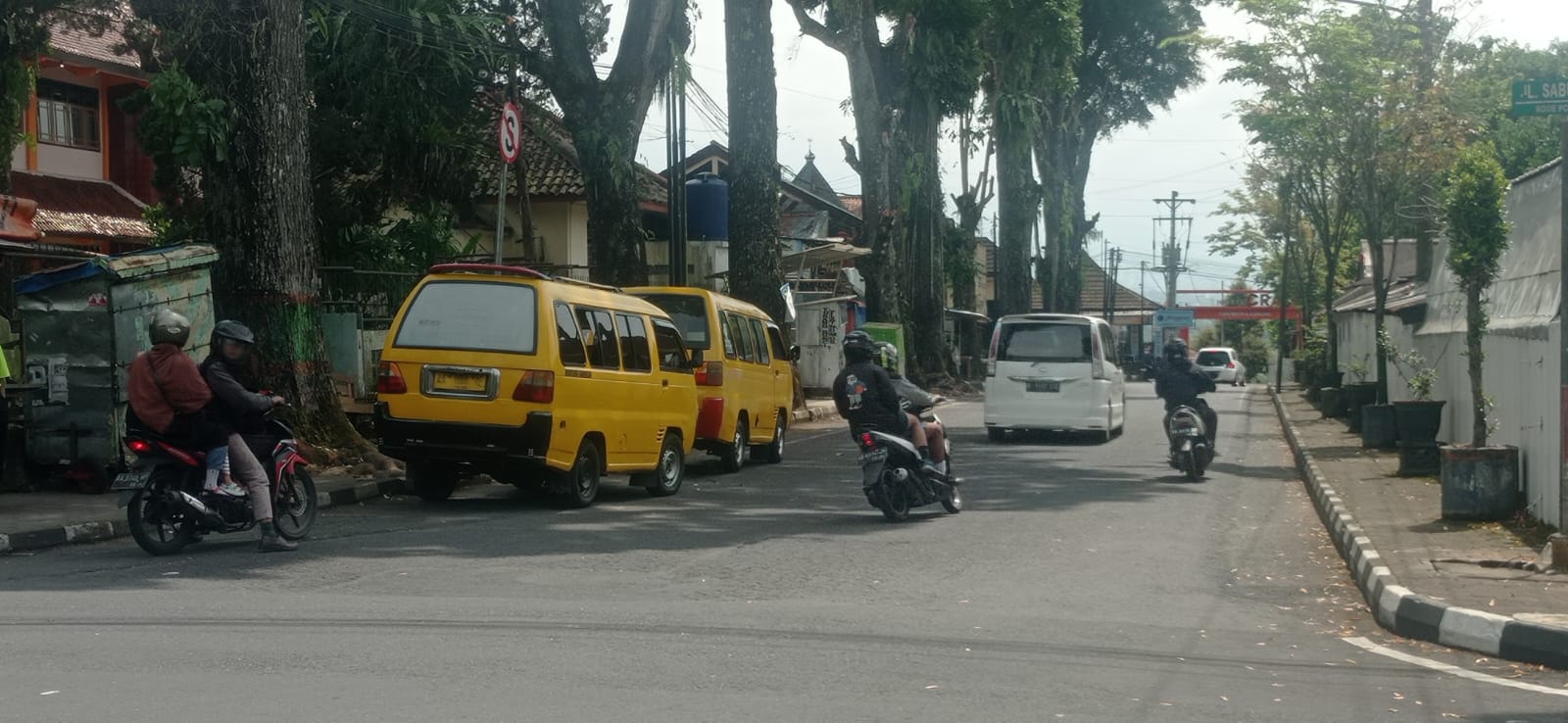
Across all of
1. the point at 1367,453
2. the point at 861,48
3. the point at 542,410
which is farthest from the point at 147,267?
the point at 861,48

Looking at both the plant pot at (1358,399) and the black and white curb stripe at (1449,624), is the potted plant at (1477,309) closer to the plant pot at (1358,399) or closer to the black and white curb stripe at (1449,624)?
the black and white curb stripe at (1449,624)

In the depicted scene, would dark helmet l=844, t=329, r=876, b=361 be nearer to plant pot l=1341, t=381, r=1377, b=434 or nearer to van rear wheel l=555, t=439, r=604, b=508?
van rear wheel l=555, t=439, r=604, b=508

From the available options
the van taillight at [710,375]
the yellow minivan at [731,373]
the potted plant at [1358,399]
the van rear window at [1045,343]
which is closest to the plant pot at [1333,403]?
the potted plant at [1358,399]

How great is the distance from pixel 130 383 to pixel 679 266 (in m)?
15.1

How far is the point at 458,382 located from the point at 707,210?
17948 millimetres

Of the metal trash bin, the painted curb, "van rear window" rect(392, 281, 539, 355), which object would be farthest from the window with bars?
the painted curb

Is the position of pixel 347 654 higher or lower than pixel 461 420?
lower

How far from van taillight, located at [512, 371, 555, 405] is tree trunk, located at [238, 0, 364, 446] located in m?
3.90

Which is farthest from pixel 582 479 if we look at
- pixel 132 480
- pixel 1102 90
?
pixel 1102 90

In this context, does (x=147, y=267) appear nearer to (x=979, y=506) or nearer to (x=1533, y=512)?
(x=979, y=506)

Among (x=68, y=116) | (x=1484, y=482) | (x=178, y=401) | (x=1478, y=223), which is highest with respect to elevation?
(x=68, y=116)

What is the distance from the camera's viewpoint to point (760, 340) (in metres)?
Result: 19.7

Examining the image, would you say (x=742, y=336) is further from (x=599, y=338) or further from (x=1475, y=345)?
(x=1475, y=345)

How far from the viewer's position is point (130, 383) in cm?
1044
